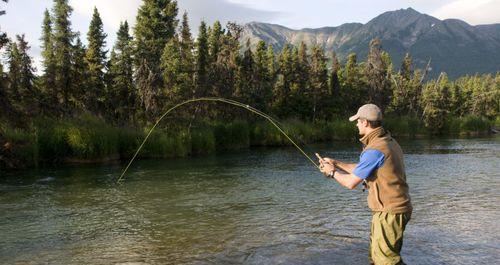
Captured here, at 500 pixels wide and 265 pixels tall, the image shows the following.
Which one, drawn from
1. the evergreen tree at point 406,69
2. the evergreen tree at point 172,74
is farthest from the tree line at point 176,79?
the evergreen tree at point 406,69

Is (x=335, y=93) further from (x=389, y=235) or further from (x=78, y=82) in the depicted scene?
(x=389, y=235)

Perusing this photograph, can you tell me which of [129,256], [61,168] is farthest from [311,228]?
[61,168]

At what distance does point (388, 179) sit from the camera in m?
5.07

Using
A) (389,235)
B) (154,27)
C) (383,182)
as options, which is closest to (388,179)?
(383,182)

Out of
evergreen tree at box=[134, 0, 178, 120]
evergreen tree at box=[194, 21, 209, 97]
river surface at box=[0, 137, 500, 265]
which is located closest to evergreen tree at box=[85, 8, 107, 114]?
evergreen tree at box=[134, 0, 178, 120]

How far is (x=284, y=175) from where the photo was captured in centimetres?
2064

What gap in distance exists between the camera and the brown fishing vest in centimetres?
505

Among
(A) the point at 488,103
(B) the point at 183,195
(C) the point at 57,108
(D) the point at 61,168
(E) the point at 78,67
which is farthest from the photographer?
(A) the point at 488,103

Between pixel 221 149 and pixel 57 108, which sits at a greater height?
pixel 57 108

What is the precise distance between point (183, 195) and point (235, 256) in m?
7.13

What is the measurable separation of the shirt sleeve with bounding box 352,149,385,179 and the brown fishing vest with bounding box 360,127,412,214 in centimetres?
4

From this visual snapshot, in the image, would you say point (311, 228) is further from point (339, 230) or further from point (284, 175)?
point (284, 175)

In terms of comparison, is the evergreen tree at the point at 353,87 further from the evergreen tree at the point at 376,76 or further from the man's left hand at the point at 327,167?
the man's left hand at the point at 327,167

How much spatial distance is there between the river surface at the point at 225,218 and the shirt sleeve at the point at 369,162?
11.9 ft
